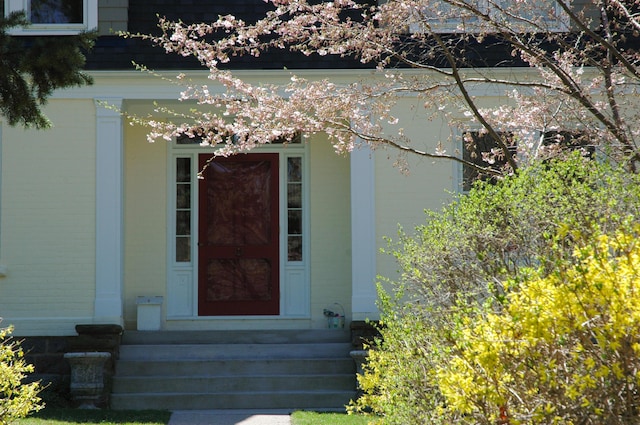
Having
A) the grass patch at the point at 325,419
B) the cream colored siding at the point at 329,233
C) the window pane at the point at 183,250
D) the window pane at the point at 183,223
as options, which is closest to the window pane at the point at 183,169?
the window pane at the point at 183,223

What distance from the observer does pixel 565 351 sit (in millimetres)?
3906

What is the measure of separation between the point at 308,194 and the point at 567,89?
195 inches

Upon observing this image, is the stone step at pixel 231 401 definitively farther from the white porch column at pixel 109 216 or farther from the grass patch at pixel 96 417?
the white porch column at pixel 109 216

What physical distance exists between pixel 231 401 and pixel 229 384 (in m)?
0.27

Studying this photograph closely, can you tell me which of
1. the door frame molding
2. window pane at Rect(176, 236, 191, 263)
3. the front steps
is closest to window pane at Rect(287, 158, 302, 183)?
the door frame molding

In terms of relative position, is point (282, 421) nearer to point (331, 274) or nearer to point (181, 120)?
point (331, 274)

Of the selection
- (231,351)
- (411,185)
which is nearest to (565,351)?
(411,185)

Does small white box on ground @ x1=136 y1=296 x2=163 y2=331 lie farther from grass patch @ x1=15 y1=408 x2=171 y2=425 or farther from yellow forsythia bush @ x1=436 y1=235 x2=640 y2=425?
yellow forsythia bush @ x1=436 y1=235 x2=640 y2=425

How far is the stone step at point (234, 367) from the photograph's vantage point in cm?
1034

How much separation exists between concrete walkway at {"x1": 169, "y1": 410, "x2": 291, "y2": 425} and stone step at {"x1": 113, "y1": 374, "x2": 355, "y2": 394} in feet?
1.40

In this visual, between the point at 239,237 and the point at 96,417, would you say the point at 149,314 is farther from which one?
the point at 96,417

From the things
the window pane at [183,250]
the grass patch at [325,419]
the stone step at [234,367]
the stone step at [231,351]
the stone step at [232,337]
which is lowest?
the grass patch at [325,419]

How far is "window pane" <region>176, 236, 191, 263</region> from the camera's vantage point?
11.7 meters

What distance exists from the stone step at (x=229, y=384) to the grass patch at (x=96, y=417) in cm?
64
